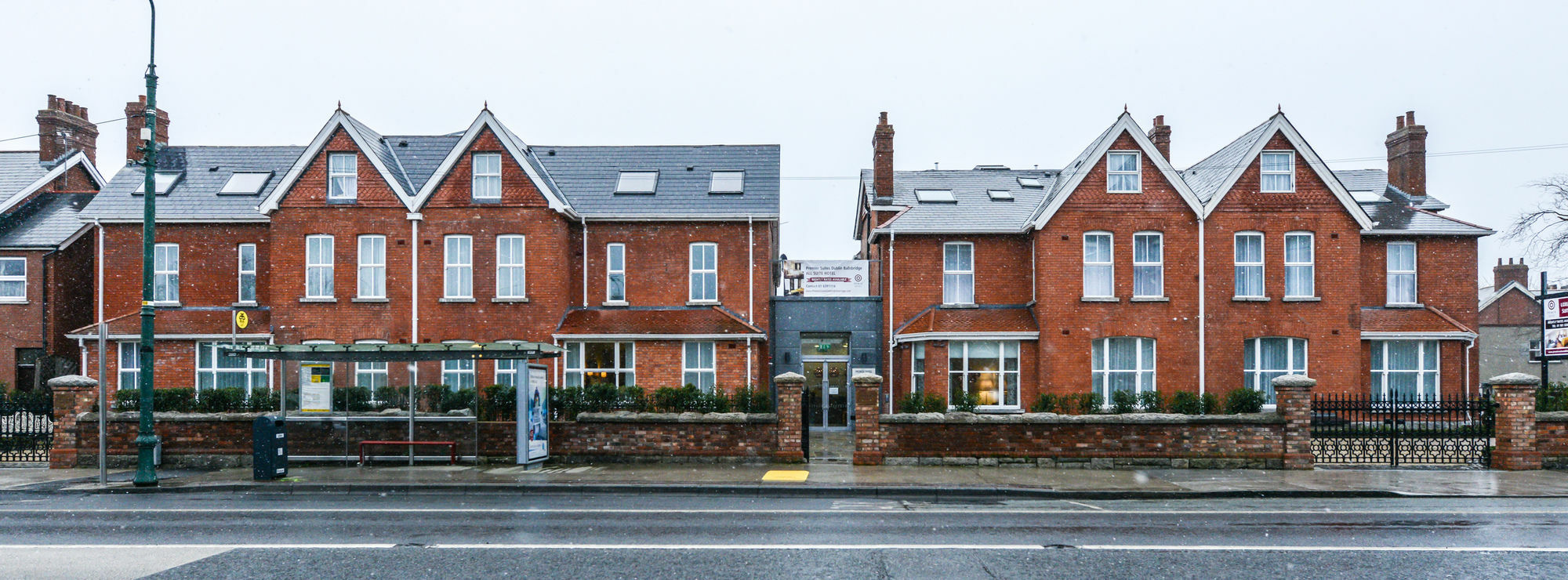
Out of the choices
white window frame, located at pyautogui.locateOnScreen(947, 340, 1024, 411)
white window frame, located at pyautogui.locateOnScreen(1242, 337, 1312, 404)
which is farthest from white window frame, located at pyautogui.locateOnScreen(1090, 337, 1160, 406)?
white window frame, located at pyautogui.locateOnScreen(1242, 337, 1312, 404)

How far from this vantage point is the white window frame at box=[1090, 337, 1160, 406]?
2755cm

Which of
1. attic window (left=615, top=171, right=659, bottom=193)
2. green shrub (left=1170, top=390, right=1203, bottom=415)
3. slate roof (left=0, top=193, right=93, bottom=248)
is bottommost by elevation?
green shrub (left=1170, top=390, right=1203, bottom=415)

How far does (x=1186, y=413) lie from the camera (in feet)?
68.3

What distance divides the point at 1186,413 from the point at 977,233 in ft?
31.6

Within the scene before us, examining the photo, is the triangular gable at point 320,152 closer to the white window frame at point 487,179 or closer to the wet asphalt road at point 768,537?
the white window frame at point 487,179

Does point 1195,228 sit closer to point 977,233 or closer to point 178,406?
point 977,233

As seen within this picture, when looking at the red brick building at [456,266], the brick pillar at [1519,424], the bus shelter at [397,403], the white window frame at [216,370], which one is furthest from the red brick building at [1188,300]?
the white window frame at [216,370]

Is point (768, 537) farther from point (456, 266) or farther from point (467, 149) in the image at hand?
point (467, 149)

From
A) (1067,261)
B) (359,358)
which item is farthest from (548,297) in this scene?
(1067,261)

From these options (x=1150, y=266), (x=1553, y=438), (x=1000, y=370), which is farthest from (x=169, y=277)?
(x=1553, y=438)

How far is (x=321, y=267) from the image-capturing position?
2747 centimetres

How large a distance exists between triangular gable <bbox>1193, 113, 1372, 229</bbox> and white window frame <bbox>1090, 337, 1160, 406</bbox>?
3829mm

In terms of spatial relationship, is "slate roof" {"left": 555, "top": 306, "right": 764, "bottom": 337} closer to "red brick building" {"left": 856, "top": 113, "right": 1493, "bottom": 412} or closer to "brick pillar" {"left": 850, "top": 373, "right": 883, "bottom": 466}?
"red brick building" {"left": 856, "top": 113, "right": 1493, "bottom": 412}

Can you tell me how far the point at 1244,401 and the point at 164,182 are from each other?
2917 centimetres
